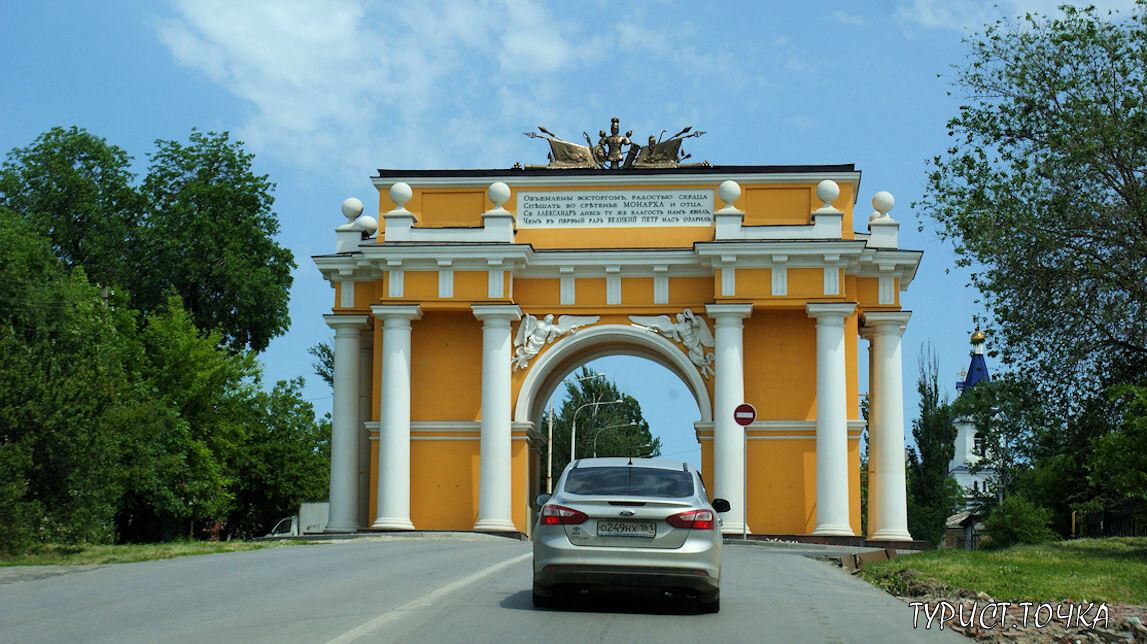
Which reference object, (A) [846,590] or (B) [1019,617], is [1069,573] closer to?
(A) [846,590]

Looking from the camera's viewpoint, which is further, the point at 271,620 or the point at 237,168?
the point at 237,168

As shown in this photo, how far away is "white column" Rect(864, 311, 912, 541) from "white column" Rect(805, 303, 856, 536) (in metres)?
2.06

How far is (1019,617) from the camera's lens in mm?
12172

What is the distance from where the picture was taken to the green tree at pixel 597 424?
256ft

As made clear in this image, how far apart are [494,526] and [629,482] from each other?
21656mm

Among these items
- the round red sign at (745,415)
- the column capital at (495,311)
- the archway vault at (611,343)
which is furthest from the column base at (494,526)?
the round red sign at (745,415)

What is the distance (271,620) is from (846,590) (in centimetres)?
753

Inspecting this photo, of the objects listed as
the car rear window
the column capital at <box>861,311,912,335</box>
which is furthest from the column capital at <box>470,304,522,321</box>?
the car rear window

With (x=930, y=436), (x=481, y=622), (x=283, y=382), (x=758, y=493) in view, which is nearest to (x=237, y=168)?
(x=283, y=382)

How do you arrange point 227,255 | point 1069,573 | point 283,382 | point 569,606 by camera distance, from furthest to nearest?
point 283,382 < point 227,255 < point 1069,573 < point 569,606

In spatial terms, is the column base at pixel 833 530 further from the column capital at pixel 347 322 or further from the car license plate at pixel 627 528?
the car license plate at pixel 627 528

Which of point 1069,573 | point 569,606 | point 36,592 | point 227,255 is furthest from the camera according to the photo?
point 227,255

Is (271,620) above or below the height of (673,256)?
below

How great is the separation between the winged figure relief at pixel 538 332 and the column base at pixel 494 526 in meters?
4.23
